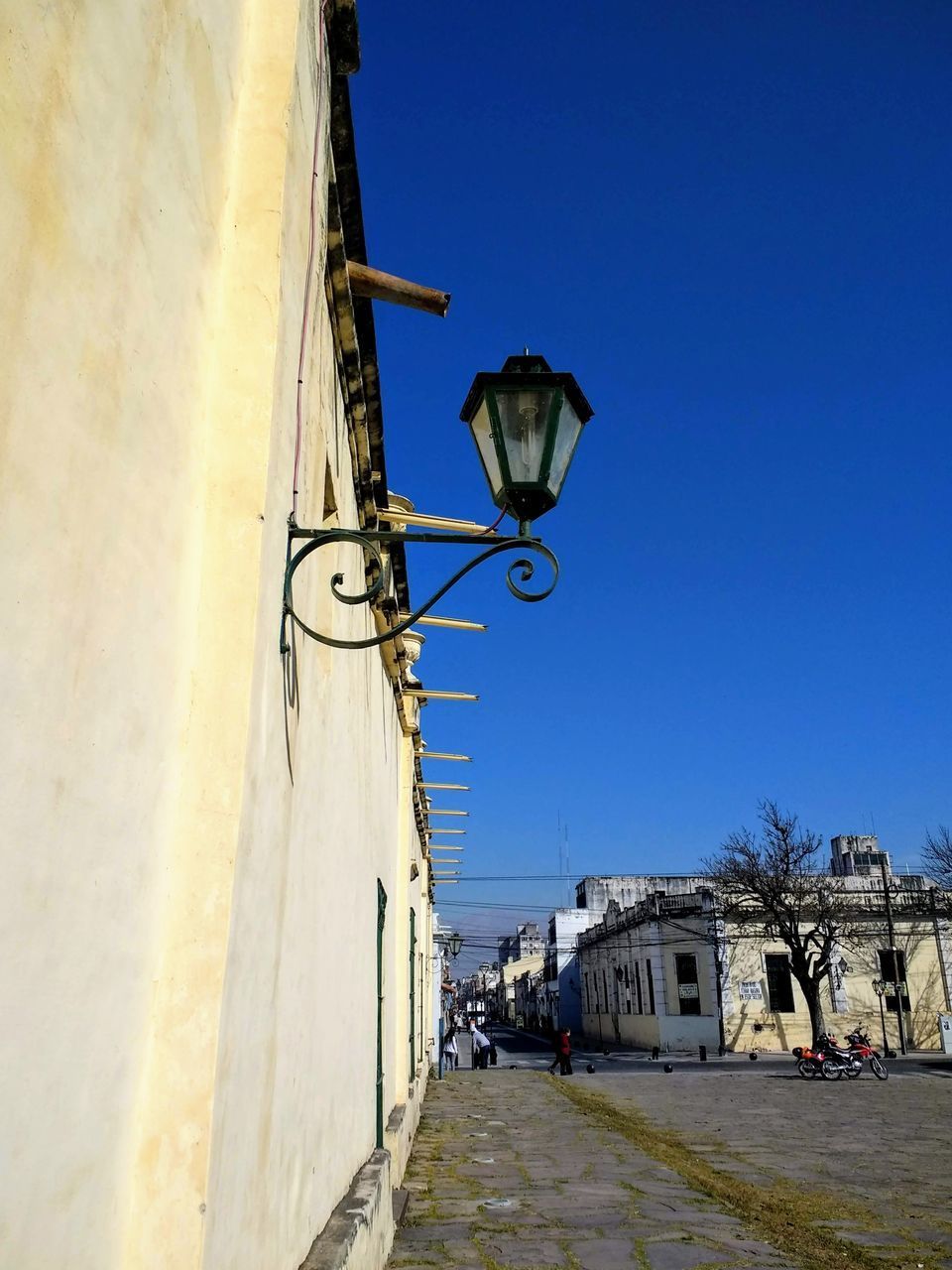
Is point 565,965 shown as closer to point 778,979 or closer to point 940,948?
point 778,979

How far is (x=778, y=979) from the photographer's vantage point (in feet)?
105

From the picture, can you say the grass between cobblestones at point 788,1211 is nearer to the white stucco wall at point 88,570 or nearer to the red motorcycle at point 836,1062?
the white stucco wall at point 88,570

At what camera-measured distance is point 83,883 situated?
1761 millimetres

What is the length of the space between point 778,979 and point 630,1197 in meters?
27.3

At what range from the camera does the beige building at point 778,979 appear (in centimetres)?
3156

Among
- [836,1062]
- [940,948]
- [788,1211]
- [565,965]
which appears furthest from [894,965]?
[788,1211]

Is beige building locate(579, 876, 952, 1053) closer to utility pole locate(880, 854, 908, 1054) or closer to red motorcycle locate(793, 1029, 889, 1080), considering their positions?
utility pole locate(880, 854, 908, 1054)

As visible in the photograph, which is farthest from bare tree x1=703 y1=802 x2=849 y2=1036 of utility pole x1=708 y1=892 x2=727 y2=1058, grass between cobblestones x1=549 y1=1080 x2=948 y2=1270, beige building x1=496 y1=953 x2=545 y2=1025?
beige building x1=496 y1=953 x2=545 y2=1025

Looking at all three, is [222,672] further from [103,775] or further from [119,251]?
[119,251]

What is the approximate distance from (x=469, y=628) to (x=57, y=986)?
26.0 feet

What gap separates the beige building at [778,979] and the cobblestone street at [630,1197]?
1826cm

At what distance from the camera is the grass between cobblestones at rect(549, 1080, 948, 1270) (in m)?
5.49

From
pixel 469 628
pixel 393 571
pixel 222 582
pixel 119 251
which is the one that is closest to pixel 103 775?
pixel 222 582

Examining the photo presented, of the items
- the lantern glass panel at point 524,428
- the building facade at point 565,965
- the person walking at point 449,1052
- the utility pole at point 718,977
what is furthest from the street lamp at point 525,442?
the building facade at point 565,965
